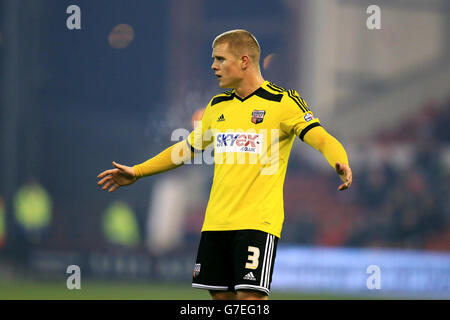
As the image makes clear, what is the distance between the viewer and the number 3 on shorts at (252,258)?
14.6ft

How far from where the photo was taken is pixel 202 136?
504cm

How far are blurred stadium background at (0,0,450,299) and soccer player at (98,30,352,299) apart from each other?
30.5ft

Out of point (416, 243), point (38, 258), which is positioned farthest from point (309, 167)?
point (38, 258)

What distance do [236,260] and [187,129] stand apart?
43.2ft

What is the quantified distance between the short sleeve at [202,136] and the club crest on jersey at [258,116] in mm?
401

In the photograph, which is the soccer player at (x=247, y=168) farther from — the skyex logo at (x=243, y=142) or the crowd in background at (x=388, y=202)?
the crowd in background at (x=388, y=202)

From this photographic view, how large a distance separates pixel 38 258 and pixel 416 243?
8.15 metres

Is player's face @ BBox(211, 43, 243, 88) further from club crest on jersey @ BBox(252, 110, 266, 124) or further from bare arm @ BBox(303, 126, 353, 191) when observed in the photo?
bare arm @ BBox(303, 126, 353, 191)

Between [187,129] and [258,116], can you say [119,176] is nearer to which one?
[258,116]

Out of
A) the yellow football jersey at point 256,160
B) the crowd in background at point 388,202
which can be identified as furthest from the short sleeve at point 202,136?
the crowd in background at point 388,202

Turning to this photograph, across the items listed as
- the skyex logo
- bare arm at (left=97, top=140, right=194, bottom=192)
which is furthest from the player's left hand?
bare arm at (left=97, top=140, right=194, bottom=192)

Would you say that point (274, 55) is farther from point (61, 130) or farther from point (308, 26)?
point (61, 130)

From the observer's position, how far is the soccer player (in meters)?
4.50

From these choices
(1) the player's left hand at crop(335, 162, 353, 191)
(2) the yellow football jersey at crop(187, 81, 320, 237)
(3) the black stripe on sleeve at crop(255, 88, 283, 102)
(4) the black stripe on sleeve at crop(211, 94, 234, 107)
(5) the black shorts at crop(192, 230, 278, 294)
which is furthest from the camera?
(4) the black stripe on sleeve at crop(211, 94, 234, 107)
